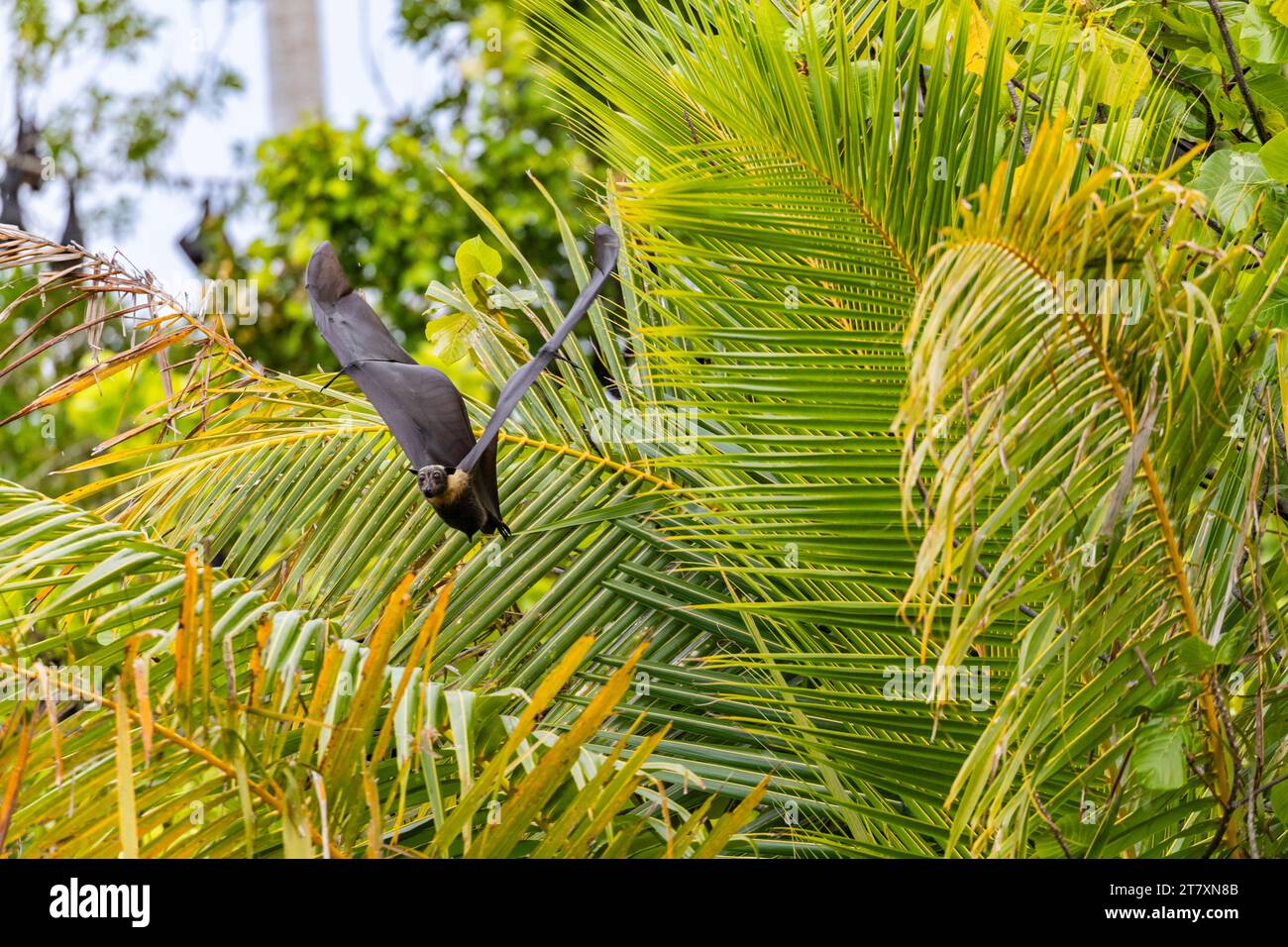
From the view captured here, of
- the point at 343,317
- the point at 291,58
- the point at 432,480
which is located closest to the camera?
the point at 432,480

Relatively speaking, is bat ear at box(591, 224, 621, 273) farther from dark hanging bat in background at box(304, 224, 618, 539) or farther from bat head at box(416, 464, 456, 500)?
bat head at box(416, 464, 456, 500)

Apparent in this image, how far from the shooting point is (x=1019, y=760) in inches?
48.8

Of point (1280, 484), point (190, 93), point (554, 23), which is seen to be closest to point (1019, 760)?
point (1280, 484)

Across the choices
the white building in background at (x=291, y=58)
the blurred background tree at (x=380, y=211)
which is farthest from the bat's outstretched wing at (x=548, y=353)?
the white building in background at (x=291, y=58)

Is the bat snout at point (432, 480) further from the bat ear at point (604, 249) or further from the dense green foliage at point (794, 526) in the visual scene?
the bat ear at point (604, 249)

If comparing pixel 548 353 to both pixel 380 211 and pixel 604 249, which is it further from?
pixel 380 211

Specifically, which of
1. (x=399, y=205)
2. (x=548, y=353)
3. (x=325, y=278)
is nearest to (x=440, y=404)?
(x=548, y=353)

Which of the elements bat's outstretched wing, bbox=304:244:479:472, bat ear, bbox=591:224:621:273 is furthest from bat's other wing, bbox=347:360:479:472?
bat ear, bbox=591:224:621:273

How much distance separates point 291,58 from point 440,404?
7.03m

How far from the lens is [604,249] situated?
1.51 meters

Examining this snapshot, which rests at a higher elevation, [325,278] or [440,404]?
[325,278]

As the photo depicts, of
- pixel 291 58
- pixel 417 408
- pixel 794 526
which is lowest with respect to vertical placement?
pixel 794 526

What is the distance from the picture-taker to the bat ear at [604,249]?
4.92 feet
